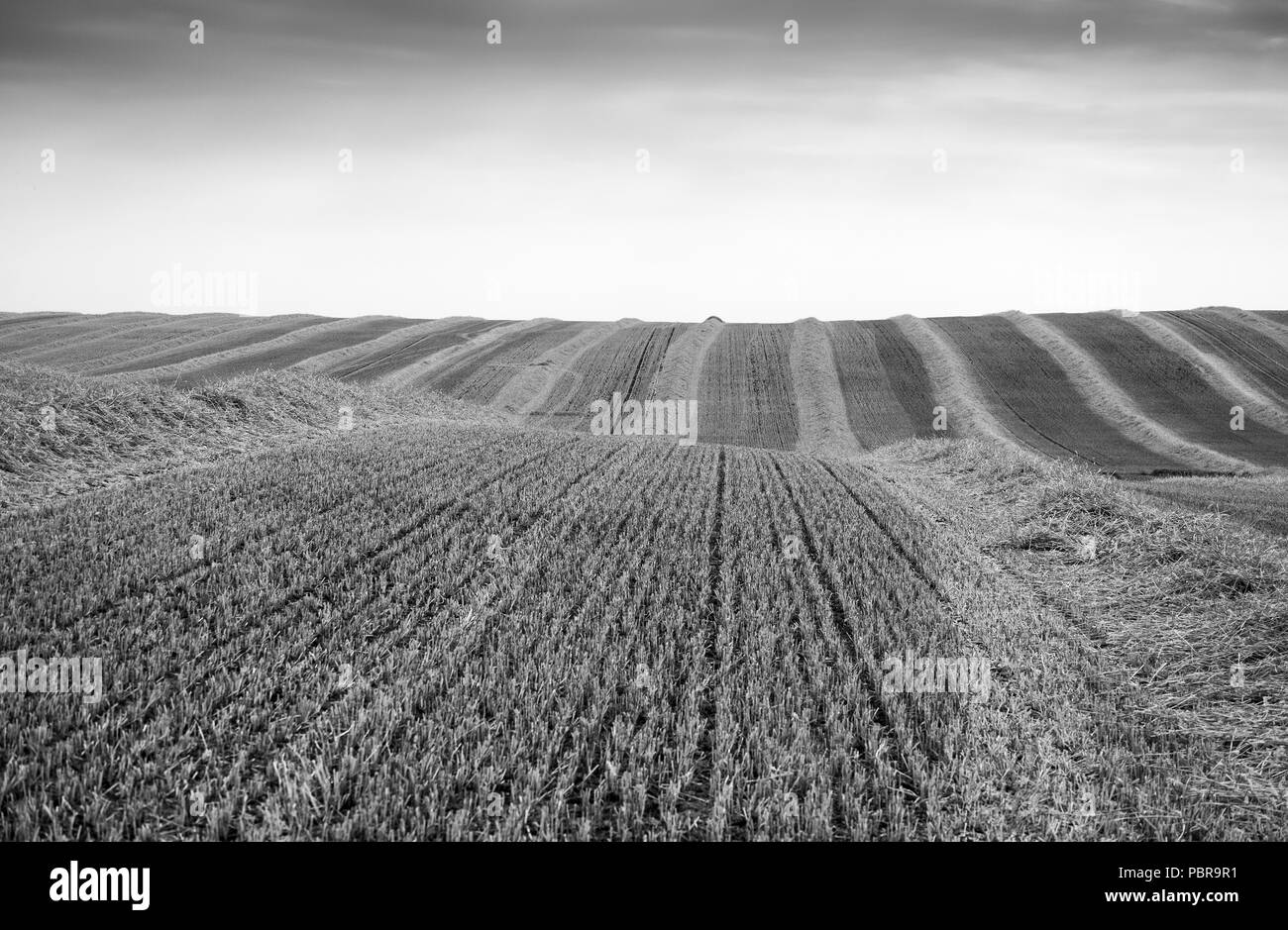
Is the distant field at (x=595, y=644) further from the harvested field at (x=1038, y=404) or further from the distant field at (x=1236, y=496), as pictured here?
the harvested field at (x=1038, y=404)

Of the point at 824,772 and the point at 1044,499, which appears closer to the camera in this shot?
the point at 824,772

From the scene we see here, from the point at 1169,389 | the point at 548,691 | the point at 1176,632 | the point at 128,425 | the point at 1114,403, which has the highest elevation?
the point at 1169,389

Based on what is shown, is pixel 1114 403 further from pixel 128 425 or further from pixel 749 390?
pixel 128 425

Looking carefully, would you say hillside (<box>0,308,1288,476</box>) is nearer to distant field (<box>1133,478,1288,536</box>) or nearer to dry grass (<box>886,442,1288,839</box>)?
distant field (<box>1133,478,1288,536</box>)

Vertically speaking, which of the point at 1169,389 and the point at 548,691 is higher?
the point at 1169,389

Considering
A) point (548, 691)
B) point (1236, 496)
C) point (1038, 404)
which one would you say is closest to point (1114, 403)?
point (1038, 404)

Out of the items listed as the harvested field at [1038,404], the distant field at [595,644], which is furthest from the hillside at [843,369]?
the distant field at [595,644]
